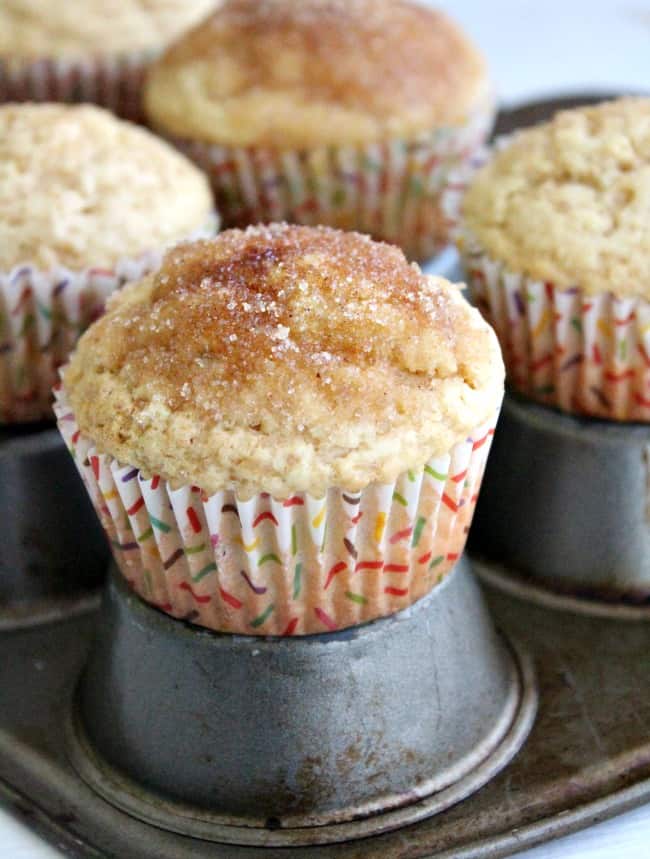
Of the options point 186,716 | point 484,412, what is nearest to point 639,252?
point 484,412

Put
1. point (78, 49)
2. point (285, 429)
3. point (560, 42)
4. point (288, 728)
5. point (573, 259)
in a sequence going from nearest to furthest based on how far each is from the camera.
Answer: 1. point (285, 429)
2. point (288, 728)
3. point (573, 259)
4. point (78, 49)
5. point (560, 42)

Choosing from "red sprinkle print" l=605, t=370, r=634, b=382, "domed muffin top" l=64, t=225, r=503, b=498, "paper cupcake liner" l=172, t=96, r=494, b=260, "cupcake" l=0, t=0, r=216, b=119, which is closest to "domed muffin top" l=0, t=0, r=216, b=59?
"cupcake" l=0, t=0, r=216, b=119

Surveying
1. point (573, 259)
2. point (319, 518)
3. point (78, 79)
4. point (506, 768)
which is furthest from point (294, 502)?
point (78, 79)

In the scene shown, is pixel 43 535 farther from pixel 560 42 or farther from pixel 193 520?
pixel 560 42

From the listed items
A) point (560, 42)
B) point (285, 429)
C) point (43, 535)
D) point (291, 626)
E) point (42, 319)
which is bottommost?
point (560, 42)

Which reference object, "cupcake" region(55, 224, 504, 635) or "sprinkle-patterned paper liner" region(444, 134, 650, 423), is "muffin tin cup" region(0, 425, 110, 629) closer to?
"cupcake" region(55, 224, 504, 635)

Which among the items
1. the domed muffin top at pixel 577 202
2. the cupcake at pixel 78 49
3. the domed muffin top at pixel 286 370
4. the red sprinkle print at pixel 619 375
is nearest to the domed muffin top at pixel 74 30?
the cupcake at pixel 78 49

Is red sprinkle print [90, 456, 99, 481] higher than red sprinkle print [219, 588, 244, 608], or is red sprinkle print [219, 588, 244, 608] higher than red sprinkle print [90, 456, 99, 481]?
red sprinkle print [90, 456, 99, 481]
